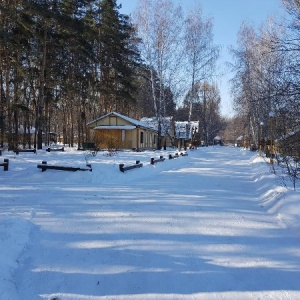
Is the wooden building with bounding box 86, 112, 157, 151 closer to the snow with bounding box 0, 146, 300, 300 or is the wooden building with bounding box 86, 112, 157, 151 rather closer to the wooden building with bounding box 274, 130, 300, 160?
the snow with bounding box 0, 146, 300, 300

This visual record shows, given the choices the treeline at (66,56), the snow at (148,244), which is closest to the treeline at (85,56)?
the treeline at (66,56)

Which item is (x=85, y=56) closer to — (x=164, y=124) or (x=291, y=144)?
(x=164, y=124)

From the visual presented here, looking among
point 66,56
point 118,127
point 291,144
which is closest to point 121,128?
point 118,127

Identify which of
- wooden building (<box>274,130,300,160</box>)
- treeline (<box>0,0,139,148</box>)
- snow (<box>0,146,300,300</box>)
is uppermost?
treeline (<box>0,0,139,148</box>)

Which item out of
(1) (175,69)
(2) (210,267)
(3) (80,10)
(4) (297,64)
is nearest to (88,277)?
(2) (210,267)

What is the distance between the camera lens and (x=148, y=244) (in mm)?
5344

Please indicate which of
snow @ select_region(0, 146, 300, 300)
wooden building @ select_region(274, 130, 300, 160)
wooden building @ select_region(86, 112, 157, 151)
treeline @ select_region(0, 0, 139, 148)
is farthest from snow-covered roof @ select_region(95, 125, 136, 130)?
wooden building @ select_region(274, 130, 300, 160)

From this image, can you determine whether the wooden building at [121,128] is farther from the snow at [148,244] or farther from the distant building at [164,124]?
the snow at [148,244]

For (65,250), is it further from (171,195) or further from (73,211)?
(171,195)

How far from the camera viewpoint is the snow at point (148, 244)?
12.8 ft

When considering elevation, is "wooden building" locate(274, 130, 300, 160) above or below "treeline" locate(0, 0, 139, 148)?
below

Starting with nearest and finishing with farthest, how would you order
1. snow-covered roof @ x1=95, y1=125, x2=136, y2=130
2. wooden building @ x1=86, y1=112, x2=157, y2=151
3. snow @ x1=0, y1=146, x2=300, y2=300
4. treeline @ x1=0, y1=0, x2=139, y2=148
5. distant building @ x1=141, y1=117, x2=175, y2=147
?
snow @ x1=0, y1=146, x2=300, y2=300 → treeline @ x1=0, y1=0, x2=139, y2=148 → snow-covered roof @ x1=95, y1=125, x2=136, y2=130 → wooden building @ x1=86, y1=112, x2=157, y2=151 → distant building @ x1=141, y1=117, x2=175, y2=147

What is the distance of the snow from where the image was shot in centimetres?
389

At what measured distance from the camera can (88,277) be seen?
A: 163 inches
